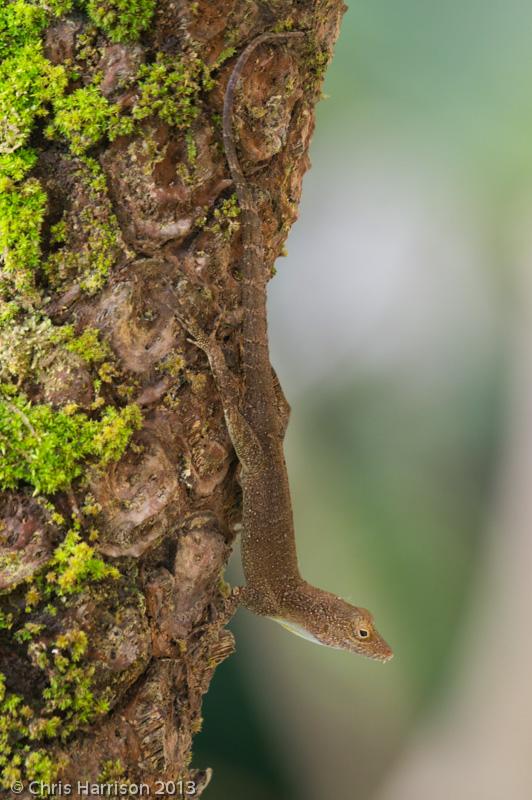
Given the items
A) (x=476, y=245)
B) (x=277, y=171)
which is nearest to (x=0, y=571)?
(x=277, y=171)

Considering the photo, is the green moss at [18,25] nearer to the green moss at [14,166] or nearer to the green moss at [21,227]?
the green moss at [14,166]

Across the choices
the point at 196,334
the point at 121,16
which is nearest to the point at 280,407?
the point at 196,334

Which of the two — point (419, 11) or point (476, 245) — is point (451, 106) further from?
point (476, 245)

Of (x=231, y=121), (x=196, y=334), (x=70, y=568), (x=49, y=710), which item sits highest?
(x=231, y=121)

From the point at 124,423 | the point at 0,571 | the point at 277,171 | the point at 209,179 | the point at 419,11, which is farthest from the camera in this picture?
the point at 419,11

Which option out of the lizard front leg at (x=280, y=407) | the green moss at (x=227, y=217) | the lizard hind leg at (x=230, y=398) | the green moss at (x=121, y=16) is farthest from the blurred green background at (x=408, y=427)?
the green moss at (x=121, y=16)

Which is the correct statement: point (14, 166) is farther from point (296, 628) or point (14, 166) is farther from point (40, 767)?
point (296, 628)
